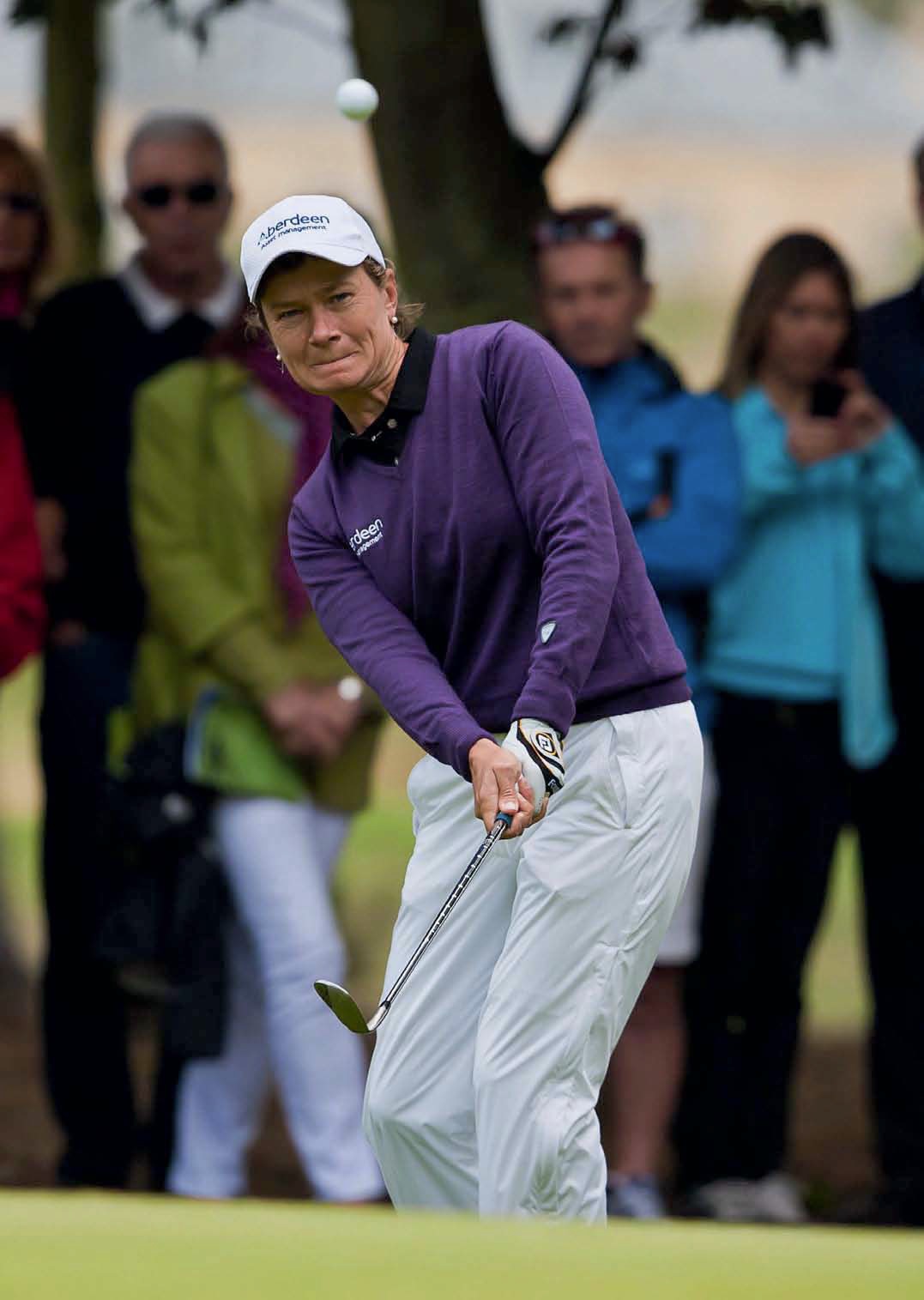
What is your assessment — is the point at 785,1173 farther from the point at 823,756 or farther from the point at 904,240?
the point at 904,240

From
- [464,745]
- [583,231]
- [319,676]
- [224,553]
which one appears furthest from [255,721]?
[464,745]

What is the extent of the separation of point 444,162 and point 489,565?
209cm

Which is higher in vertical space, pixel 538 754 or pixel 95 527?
pixel 95 527

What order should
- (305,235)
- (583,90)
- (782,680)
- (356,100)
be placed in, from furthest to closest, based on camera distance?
(583,90), (782,680), (356,100), (305,235)

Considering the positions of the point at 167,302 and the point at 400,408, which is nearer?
the point at 400,408

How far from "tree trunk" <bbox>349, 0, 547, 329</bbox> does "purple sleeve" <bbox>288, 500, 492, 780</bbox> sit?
5.62ft

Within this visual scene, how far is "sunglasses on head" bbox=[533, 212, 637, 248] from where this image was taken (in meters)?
4.88

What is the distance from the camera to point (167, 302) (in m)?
5.16

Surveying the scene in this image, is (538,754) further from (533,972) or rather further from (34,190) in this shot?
(34,190)

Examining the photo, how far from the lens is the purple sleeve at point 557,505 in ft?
10.9

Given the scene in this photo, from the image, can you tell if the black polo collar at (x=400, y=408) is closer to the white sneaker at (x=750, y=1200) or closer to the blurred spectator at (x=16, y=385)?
the blurred spectator at (x=16, y=385)

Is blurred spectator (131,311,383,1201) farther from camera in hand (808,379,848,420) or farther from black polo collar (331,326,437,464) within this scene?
black polo collar (331,326,437,464)

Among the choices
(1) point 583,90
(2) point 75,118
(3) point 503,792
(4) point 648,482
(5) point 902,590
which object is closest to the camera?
(3) point 503,792

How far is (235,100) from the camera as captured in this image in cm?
577
